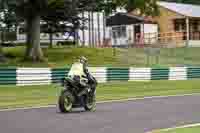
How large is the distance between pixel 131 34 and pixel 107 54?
20511mm

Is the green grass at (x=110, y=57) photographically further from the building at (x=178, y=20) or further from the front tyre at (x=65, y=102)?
the front tyre at (x=65, y=102)

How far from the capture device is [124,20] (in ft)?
218

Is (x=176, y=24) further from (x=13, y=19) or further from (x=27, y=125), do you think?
(x=27, y=125)

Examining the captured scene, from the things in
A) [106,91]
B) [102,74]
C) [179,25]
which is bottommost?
[106,91]

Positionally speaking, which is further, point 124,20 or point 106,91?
point 124,20

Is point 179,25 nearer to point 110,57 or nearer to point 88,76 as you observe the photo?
point 110,57

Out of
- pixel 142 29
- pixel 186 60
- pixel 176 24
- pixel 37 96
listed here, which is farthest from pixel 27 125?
pixel 176 24

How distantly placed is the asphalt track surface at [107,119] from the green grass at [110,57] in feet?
61.9

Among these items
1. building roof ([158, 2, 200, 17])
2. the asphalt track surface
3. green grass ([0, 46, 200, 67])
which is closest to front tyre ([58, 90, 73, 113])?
the asphalt track surface

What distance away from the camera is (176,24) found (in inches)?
2677

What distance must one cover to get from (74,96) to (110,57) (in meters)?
26.5

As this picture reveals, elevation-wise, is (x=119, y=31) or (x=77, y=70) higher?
(x=119, y=31)

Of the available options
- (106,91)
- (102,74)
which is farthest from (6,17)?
→ (106,91)

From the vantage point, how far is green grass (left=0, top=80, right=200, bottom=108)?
69.9 feet
